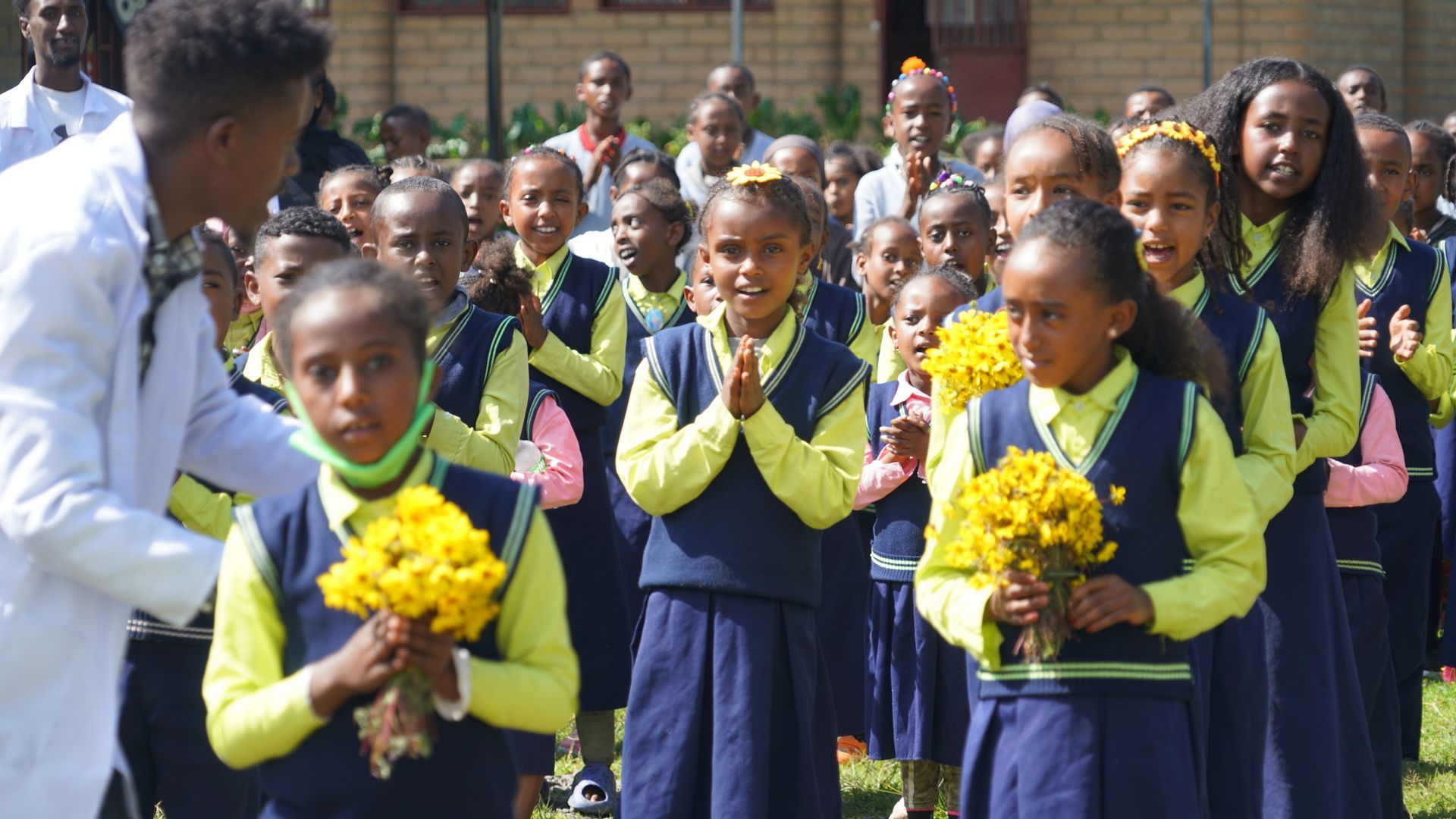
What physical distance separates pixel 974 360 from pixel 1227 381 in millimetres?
573

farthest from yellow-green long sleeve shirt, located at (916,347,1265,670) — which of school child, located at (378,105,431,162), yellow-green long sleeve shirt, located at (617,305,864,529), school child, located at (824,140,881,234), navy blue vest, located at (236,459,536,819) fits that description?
school child, located at (378,105,431,162)

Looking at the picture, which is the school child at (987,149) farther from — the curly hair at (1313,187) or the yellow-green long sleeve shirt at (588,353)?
the curly hair at (1313,187)

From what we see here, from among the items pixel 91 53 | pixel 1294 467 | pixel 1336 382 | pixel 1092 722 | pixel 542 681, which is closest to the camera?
pixel 542 681

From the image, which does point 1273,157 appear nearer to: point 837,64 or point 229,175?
point 229,175

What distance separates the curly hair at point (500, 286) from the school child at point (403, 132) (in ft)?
14.2

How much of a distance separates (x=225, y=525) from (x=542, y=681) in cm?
157

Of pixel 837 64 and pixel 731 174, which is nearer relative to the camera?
pixel 731 174

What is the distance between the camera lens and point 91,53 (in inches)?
390

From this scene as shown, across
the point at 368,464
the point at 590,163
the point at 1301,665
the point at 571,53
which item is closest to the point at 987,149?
the point at 590,163

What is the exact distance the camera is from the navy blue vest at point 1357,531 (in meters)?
5.02

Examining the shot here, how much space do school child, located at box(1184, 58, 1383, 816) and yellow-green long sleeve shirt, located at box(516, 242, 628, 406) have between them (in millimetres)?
2170

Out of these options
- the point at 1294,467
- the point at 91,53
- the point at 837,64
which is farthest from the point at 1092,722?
the point at 837,64

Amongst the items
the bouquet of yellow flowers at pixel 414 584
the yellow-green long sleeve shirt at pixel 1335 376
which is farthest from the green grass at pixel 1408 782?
the bouquet of yellow flowers at pixel 414 584

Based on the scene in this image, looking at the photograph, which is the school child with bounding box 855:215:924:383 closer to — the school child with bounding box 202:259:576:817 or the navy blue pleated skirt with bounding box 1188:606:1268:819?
the navy blue pleated skirt with bounding box 1188:606:1268:819
